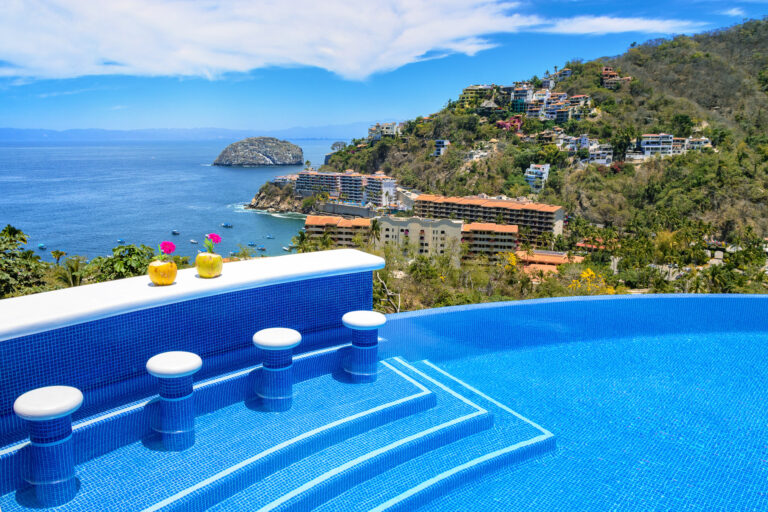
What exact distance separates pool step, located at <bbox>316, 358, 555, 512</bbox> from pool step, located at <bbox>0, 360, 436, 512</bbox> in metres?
0.32

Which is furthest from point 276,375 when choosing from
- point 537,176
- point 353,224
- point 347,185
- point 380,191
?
point 347,185

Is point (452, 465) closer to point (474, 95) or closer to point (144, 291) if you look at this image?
point (144, 291)

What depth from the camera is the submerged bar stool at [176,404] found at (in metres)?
2.76

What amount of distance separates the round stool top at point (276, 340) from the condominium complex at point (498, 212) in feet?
136

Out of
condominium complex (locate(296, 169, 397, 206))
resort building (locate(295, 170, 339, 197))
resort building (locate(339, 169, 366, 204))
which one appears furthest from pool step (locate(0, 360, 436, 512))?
resort building (locate(295, 170, 339, 197))

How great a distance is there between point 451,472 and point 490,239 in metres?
38.3

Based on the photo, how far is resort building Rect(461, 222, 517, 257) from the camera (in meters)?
39.9

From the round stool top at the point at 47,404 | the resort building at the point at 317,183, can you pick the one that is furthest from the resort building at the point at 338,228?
the round stool top at the point at 47,404

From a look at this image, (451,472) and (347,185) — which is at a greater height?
(451,472)

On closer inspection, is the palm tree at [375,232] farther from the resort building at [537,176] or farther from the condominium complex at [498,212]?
the resort building at [537,176]

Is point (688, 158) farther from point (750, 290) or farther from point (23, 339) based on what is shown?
point (23, 339)

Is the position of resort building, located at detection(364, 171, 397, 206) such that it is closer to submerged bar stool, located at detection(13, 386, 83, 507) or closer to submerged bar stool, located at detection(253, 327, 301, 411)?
submerged bar stool, located at detection(253, 327, 301, 411)

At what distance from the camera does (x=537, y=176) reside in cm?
5344

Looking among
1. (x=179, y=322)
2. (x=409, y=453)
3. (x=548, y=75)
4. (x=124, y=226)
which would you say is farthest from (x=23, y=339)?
(x=548, y=75)
